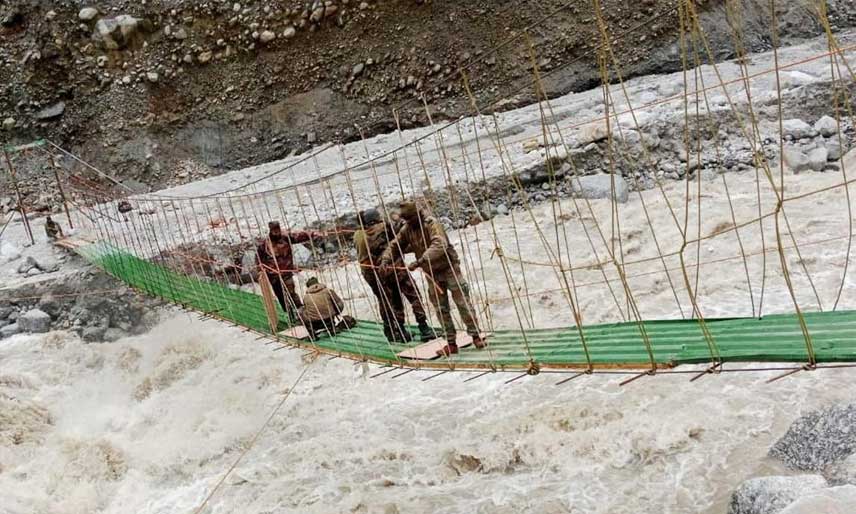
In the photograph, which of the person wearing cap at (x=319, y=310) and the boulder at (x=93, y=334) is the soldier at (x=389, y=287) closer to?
the person wearing cap at (x=319, y=310)

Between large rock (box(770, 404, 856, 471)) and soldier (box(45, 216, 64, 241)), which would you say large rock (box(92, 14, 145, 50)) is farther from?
large rock (box(770, 404, 856, 471))

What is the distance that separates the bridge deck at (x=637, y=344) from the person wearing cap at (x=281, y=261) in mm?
254

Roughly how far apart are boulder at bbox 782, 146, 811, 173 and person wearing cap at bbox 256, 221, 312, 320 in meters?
5.25

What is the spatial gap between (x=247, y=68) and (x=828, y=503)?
12.5 metres

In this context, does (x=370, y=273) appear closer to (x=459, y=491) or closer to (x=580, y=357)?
(x=459, y=491)

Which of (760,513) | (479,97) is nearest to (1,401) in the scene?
(760,513)

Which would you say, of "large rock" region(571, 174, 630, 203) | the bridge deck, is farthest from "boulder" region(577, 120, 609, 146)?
the bridge deck

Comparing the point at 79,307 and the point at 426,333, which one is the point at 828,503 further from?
the point at 79,307

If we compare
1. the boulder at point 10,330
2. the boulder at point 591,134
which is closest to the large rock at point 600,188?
the boulder at point 591,134

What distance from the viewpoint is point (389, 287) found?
4191 millimetres

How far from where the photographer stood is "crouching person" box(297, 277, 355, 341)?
4.48 m

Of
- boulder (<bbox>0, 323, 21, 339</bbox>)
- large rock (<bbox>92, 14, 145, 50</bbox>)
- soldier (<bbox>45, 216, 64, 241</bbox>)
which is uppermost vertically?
large rock (<bbox>92, 14, 145, 50</bbox>)

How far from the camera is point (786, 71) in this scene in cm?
878

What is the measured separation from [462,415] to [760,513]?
6.85ft
